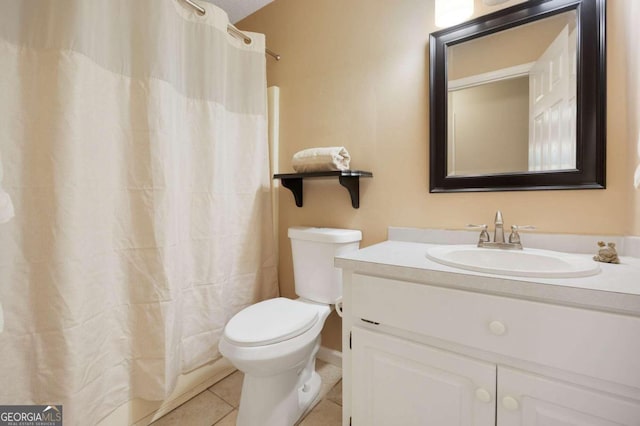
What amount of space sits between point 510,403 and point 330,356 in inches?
43.7

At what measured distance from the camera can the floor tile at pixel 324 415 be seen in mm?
1268

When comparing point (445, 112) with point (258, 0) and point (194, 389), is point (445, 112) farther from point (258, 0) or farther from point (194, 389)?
point (194, 389)

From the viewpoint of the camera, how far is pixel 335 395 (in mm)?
1448

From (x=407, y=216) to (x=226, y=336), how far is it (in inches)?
38.8

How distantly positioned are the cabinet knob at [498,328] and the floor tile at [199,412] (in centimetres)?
127

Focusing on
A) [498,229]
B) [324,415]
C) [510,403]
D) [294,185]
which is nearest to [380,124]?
[294,185]

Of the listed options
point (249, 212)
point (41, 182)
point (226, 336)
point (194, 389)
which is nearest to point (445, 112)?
point (249, 212)

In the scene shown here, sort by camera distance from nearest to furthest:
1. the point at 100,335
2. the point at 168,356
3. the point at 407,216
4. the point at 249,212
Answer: the point at 100,335 < the point at 168,356 < the point at 407,216 < the point at 249,212

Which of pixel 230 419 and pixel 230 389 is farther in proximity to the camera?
pixel 230 389

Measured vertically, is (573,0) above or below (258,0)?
below

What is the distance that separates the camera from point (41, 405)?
0.97 metres

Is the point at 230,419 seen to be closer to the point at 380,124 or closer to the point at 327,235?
the point at 327,235

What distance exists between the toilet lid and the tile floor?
0.46 metres

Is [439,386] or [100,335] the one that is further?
[100,335]
